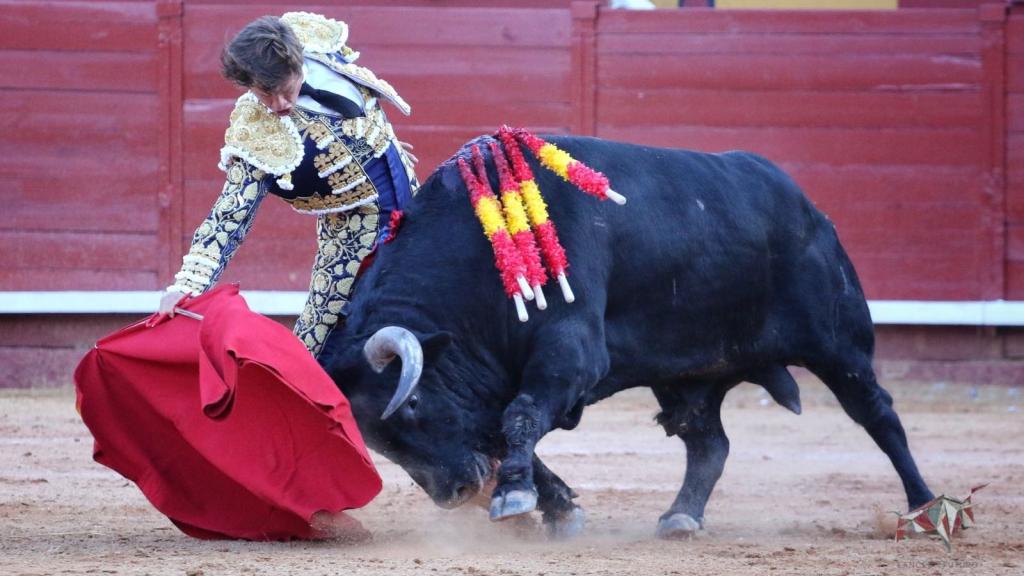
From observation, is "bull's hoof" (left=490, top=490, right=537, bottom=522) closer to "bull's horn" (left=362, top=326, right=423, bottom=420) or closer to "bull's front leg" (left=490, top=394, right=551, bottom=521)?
"bull's front leg" (left=490, top=394, right=551, bottom=521)

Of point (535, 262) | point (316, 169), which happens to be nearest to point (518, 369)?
point (535, 262)

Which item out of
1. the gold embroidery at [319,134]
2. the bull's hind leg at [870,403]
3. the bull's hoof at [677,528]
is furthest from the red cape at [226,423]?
the bull's hind leg at [870,403]

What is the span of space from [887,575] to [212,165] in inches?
196

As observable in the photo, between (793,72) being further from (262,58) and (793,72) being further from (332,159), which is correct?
(262,58)

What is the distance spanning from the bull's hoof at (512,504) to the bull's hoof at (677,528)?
0.65 meters

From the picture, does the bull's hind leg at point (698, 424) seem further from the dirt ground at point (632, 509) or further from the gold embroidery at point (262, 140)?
the gold embroidery at point (262, 140)

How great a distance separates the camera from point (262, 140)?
3.66 m

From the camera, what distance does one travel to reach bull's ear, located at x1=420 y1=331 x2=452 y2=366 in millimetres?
3693

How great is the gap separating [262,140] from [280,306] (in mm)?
3869

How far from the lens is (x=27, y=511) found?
423 cm

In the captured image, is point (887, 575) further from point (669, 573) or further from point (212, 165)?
point (212, 165)

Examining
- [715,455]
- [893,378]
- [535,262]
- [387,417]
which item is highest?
[535,262]

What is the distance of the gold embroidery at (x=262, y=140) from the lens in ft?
11.9

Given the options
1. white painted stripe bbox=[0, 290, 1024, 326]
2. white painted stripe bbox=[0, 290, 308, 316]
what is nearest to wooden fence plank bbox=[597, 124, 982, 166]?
white painted stripe bbox=[0, 290, 1024, 326]
